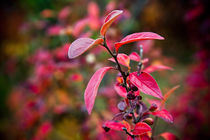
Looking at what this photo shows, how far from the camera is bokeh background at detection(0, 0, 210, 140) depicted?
→ 1.21 m

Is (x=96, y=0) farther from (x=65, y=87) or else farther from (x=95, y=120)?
(x=95, y=120)

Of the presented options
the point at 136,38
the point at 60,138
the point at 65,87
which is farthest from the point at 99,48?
the point at 60,138

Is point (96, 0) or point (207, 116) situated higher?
point (96, 0)

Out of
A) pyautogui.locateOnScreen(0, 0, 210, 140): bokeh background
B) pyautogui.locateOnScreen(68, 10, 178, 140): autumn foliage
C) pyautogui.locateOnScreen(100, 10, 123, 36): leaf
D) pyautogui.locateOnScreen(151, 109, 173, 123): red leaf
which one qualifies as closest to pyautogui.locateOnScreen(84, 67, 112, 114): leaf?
pyautogui.locateOnScreen(68, 10, 178, 140): autumn foliage

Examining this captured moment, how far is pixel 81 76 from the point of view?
1124mm

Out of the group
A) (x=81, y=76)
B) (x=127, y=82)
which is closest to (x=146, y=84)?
(x=127, y=82)

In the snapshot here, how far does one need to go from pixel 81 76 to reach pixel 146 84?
75cm

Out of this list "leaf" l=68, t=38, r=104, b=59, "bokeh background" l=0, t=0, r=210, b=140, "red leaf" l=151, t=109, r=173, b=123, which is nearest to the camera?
"leaf" l=68, t=38, r=104, b=59

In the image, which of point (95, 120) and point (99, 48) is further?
point (99, 48)

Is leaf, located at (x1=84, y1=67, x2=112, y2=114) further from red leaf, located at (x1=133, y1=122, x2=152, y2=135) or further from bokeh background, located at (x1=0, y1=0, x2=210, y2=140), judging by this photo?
bokeh background, located at (x1=0, y1=0, x2=210, y2=140)

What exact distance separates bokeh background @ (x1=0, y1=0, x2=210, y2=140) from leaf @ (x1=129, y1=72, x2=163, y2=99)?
1.88 ft

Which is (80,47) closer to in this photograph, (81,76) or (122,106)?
(122,106)

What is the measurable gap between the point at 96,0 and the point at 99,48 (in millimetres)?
1346

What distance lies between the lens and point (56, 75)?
4.41 feet
